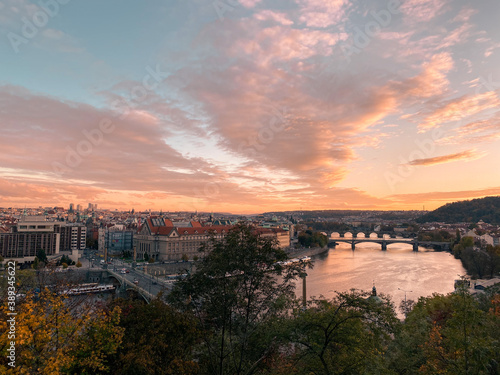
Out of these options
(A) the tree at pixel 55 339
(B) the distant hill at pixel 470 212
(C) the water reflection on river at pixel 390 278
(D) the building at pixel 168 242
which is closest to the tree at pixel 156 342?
(A) the tree at pixel 55 339

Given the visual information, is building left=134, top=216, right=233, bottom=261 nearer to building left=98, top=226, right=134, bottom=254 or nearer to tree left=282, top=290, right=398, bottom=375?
building left=98, top=226, right=134, bottom=254

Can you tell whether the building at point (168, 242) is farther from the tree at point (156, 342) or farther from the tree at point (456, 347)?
the tree at point (156, 342)

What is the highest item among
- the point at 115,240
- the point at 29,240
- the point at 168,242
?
the point at 29,240

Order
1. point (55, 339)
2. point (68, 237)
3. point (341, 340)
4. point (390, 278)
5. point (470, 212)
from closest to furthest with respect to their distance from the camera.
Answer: point (55, 339)
point (341, 340)
point (390, 278)
point (68, 237)
point (470, 212)

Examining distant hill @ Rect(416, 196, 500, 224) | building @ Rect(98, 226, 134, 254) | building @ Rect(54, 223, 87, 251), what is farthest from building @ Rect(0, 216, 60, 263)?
distant hill @ Rect(416, 196, 500, 224)

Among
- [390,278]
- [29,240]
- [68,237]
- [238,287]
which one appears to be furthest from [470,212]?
[238,287]

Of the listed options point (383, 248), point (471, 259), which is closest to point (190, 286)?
point (471, 259)

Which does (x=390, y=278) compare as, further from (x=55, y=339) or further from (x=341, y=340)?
(x=55, y=339)
